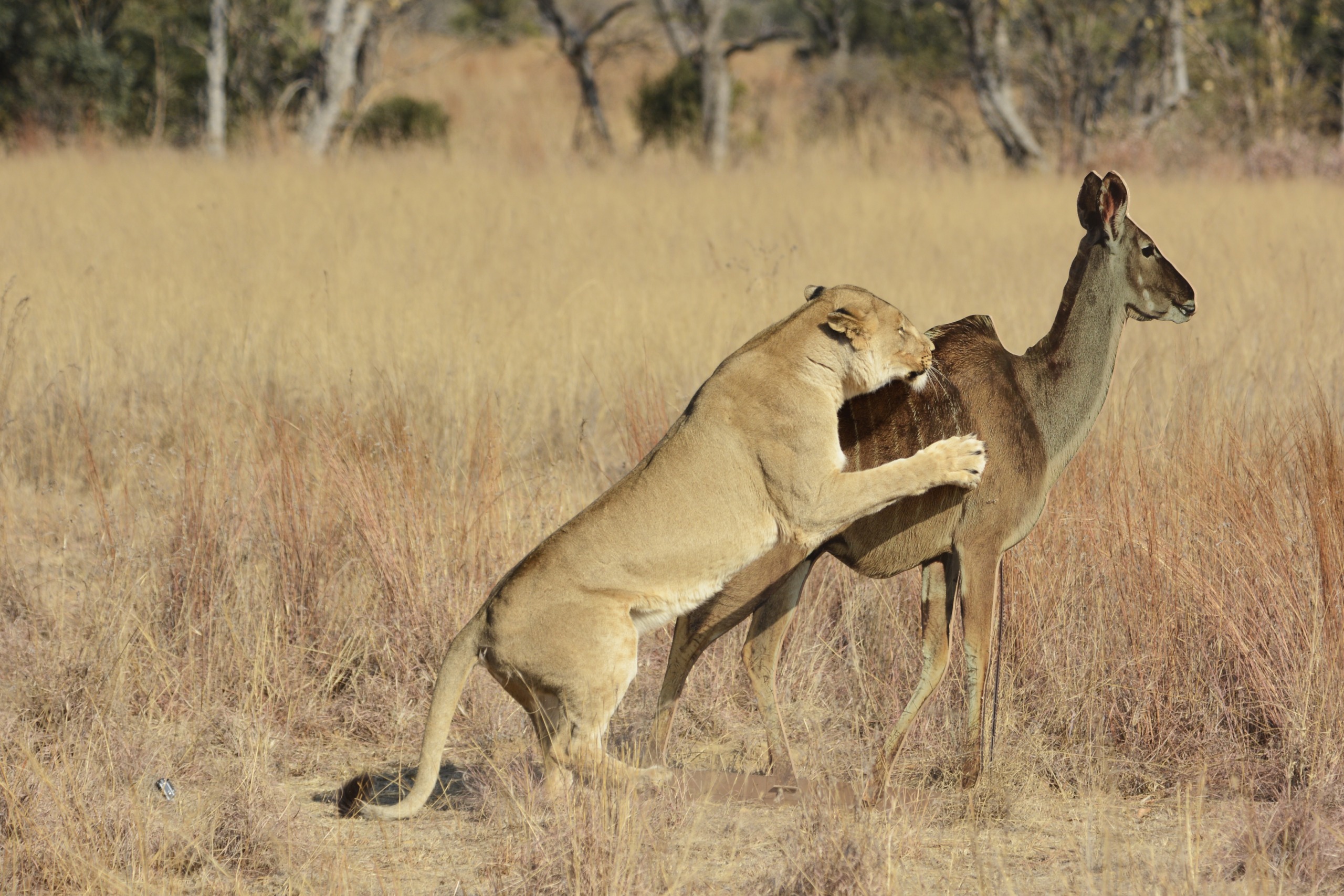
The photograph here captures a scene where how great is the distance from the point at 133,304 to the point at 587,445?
3293mm

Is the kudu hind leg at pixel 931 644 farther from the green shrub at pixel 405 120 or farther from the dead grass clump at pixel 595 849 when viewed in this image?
the green shrub at pixel 405 120

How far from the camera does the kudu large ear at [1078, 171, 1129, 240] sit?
154 inches

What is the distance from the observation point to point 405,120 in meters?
26.0

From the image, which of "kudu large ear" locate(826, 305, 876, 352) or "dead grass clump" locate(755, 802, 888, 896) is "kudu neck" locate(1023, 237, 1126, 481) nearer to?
"kudu large ear" locate(826, 305, 876, 352)

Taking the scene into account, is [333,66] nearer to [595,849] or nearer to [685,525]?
[685,525]

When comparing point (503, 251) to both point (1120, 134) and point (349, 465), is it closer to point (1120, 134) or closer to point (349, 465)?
point (349, 465)

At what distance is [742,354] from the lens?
4.03 metres

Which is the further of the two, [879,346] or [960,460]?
[879,346]

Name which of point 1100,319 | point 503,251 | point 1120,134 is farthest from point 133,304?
point 1120,134

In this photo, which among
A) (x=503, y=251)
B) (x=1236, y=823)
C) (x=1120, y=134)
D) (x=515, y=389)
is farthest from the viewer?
(x=1120, y=134)

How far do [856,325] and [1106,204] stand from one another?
758 mm

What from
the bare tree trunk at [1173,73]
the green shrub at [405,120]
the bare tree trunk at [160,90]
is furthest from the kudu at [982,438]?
the green shrub at [405,120]

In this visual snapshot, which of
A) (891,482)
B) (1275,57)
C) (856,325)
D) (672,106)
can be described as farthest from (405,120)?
(891,482)

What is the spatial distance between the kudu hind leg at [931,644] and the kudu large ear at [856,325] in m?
0.62
